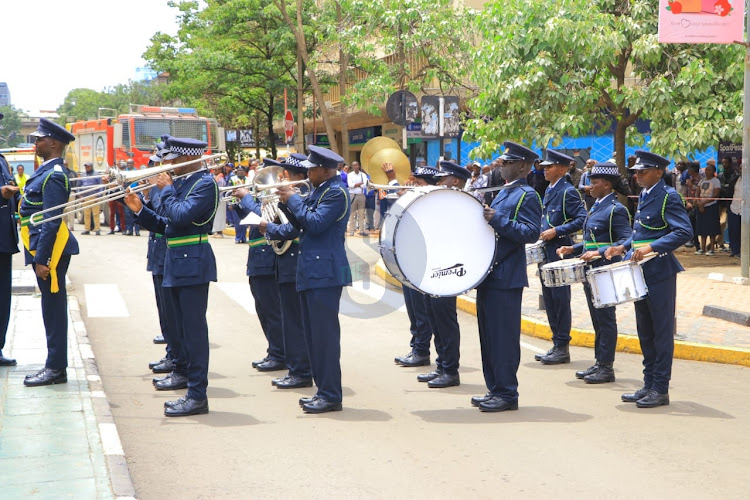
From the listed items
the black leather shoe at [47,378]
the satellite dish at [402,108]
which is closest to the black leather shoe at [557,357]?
the black leather shoe at [47,378]

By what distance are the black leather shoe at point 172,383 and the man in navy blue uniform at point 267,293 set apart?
101cm

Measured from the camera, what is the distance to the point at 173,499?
208 inches

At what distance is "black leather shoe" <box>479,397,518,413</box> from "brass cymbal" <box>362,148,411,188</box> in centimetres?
606

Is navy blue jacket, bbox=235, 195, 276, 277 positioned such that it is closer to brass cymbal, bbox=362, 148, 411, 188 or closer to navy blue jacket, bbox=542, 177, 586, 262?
navy blue jacket, bbox=542, 177, 586, 262

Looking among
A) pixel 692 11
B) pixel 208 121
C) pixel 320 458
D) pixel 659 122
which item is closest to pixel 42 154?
pixel 320 458

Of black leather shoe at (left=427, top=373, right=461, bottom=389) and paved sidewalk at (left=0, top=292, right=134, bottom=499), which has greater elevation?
paved sidewalk at (left=0, top=292, right=134, bottom=499)

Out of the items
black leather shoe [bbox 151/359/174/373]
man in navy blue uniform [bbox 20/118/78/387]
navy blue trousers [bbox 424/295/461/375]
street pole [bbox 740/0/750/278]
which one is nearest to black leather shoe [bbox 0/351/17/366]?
man in navy blue uniform [bbox 20/118/78/387]

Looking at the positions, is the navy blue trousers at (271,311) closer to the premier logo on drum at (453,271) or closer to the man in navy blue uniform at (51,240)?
the man in navy blue uniform at (51,240)

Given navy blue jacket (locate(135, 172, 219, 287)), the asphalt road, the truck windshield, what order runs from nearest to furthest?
the asphalt road, navy blue jacket (locate(135, 172, 219, 287)), the truck windshield

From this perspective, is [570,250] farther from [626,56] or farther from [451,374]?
[626,56]

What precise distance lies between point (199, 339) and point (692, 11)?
1003 cm

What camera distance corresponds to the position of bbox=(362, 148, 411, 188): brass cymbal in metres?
13.1

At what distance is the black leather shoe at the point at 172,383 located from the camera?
26.5 feet

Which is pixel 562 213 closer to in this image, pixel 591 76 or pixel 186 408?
pixel 186 408
